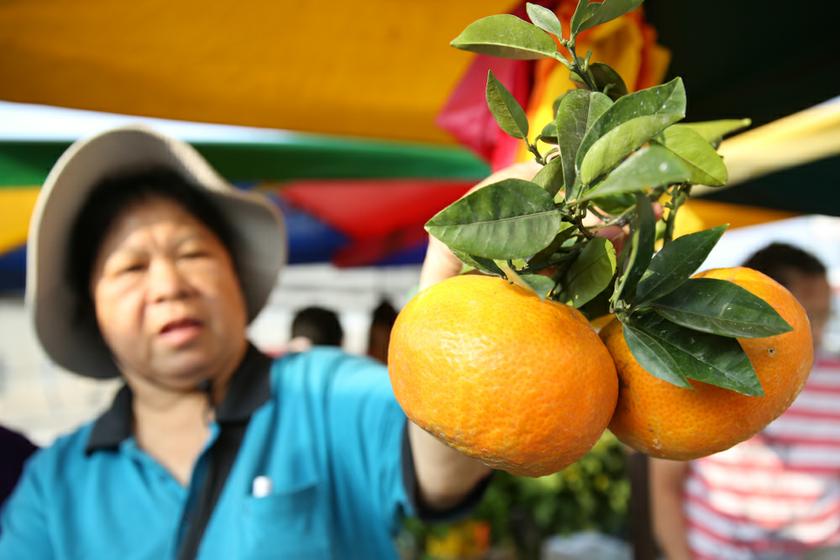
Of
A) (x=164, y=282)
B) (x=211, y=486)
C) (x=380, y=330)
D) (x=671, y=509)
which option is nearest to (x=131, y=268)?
(x=164, y=282)

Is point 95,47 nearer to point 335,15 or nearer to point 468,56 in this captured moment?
point 335,15

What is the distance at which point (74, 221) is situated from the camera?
3.47ft

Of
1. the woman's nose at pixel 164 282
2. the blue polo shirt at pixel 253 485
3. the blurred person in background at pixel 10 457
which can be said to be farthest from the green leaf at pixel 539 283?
the blurred person in background at pixel 10 457

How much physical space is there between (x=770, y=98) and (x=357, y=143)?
1.20 metres

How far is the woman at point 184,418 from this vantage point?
2.96ft

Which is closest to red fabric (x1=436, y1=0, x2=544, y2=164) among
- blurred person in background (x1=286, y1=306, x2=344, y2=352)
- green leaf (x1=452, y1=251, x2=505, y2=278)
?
green leaf (x1=452, y1=251, x2=505, y2=278)

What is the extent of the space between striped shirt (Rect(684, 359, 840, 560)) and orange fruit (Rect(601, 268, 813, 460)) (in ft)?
4.06

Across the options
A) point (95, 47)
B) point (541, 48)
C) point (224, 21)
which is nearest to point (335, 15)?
point (224, 21)

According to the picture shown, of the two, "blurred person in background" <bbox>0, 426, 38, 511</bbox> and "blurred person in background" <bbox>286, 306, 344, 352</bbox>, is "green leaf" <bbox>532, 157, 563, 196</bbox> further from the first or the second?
"blurred person in background" <bbox>286, 306, 344, 352</bbox>

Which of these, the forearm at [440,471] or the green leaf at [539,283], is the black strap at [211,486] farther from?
the green leaf at [539,283]

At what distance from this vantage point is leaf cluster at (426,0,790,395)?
304 millimetres

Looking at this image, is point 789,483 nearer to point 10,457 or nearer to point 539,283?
point 539,283

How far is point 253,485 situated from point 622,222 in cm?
79

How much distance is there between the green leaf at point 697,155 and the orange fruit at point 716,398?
0.27 ft
